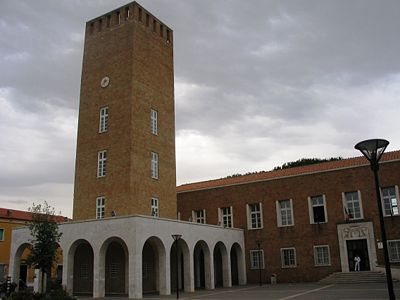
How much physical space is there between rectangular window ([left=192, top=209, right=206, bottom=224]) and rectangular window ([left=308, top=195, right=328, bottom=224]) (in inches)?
371

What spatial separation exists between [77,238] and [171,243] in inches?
217

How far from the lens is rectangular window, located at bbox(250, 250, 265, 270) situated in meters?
34.7

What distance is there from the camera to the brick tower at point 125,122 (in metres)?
28.3

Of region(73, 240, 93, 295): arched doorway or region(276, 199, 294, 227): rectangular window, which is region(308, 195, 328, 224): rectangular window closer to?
region(276, 199, 294, 227): rectangular window

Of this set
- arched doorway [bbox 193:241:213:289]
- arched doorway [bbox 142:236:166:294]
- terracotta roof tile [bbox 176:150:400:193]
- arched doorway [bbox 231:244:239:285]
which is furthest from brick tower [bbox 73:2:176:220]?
terracotta roof tile [bbox 176:150:400:193]

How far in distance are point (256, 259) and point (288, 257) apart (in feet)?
8.64

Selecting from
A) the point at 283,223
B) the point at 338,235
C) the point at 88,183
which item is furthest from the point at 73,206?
the point at 338,235

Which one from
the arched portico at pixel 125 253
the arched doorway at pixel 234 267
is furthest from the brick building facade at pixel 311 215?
the arched portico at pixel 125 253

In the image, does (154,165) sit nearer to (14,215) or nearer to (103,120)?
(103,120)

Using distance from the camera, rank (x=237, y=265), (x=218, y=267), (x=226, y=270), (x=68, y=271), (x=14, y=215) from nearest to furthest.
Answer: (x=68, y=271) < (x=226, y=270) < (x=237, y=265) < (x=218, y=267) < (x=14, y=215)

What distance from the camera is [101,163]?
96.9ft


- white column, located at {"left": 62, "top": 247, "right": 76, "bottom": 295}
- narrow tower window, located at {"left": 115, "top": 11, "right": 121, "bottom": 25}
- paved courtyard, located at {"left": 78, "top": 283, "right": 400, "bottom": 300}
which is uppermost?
narrow tower window, located at {"left": 115, "top": 11, "right": 121, "bottom": 25}

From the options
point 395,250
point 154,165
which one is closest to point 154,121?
point 154,165

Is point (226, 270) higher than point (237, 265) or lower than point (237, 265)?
lower
